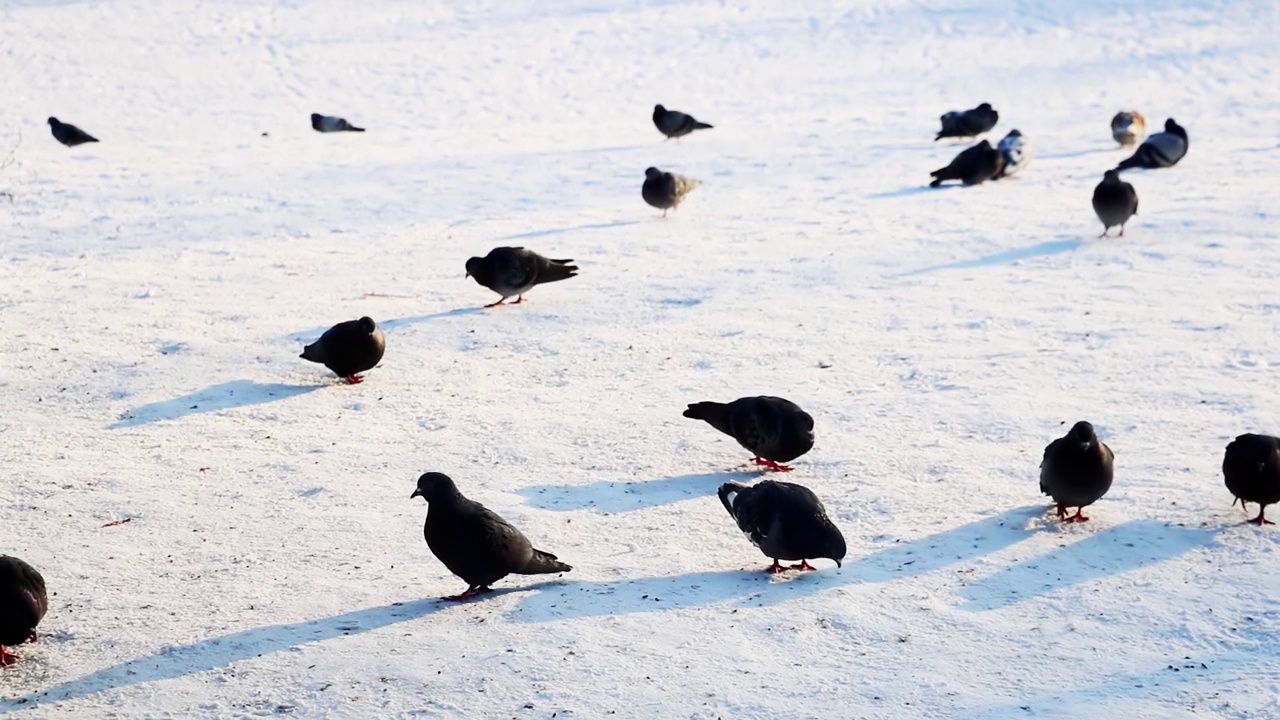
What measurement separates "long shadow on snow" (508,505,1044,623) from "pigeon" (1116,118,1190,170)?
34.6 feet

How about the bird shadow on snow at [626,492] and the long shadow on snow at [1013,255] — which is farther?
the long shadow on snow at [1013,255]

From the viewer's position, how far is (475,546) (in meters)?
5.09

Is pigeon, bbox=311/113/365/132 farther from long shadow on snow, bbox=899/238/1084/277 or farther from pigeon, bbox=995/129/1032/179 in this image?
long shadow on snow, bbox=899/238/1084/277

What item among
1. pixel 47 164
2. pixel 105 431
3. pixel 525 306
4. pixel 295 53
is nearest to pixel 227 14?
pixel 295 53

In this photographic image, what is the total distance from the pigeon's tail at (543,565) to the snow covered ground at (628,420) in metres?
0.08

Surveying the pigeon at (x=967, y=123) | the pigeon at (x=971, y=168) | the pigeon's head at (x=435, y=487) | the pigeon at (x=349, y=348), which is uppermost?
the pigeon at (x=967, y=123)

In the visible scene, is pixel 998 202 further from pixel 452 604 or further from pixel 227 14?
pixel 227 14

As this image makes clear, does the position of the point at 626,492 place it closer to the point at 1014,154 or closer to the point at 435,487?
the point at 435,487

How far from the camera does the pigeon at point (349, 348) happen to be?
308 inches

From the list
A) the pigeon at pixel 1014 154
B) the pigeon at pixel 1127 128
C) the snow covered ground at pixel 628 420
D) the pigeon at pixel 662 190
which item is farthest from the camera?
the pigeon at pixel 1127 128

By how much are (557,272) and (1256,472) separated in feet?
17.8

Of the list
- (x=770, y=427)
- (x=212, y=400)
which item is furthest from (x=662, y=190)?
(x=770, y=427)

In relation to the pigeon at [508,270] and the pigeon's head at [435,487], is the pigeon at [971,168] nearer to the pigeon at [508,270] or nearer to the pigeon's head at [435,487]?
the pigeon at [508,270]

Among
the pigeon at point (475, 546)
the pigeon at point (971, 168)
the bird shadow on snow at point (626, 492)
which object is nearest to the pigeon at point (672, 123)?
the pigeon at point (971, 168)
